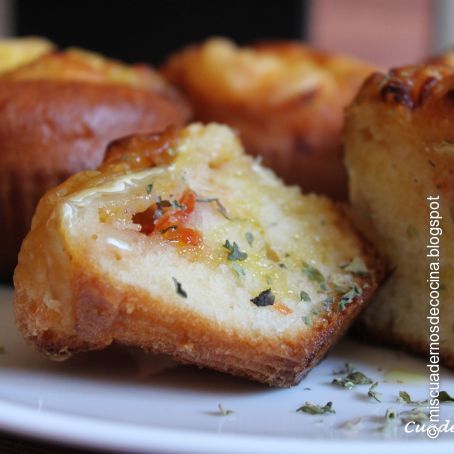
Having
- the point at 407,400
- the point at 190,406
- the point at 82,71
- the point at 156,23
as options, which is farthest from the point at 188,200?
the point at 156,23

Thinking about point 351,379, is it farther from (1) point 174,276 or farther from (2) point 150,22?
(2) point 150,22

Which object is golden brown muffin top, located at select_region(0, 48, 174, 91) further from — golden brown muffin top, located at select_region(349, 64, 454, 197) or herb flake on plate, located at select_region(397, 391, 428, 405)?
herb flake on plate, located at select_region(397, 391, 428, 405)

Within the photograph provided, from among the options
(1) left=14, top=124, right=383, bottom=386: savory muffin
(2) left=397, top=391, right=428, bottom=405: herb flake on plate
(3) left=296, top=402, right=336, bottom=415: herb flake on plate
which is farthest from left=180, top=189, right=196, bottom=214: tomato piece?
(2) left=397, top=391, right=428, bottom=405: herb flake on plate

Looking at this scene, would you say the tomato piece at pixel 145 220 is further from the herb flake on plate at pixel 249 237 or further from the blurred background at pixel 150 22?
the blurred background at pixel 150 22

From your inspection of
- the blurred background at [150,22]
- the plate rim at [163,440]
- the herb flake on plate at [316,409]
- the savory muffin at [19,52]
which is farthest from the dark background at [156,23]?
the plate rim at [163,440]

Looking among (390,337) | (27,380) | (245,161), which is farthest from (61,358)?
(390,337)

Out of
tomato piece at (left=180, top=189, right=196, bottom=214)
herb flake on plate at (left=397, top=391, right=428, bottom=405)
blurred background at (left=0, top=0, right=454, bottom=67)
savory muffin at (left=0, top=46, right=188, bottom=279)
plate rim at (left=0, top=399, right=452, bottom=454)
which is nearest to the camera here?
plate rim at (left=0, top=399, right=452, bottom=454)
